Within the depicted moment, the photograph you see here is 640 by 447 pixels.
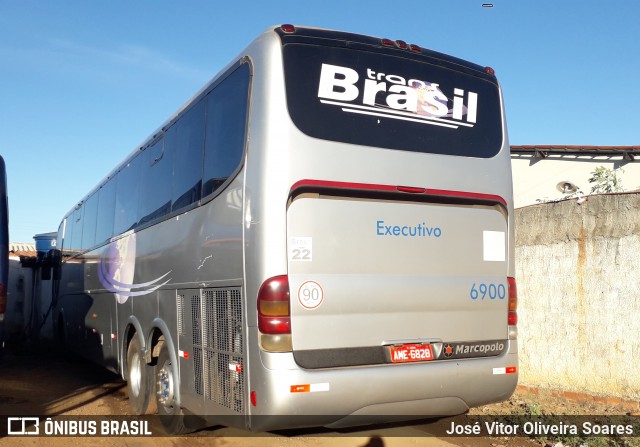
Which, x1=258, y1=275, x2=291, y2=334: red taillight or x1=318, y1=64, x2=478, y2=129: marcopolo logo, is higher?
x1=318, y1=64, x2=478, y2=129: marcopolo logo

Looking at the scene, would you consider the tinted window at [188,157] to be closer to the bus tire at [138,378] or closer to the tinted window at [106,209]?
the bus tire at [138,378]

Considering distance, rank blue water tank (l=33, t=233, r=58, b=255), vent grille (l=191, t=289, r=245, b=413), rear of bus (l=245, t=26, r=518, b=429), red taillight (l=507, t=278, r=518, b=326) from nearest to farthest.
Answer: rear of bus (l=245, t=26, r=518, b=429) → vent grille (l=191, t=289, r=245, b=413) → red taillight (l=507, t=278, r=518, b=326) → blue water tank (l=33, t=233, r=58, b=255)

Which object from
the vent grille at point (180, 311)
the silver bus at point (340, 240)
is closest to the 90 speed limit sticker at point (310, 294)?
the silver bus at point (340, 240)

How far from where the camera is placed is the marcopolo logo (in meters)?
5.54

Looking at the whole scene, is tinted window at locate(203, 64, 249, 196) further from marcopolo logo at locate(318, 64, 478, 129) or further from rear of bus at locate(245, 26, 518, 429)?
marcopolo logo at locate(318, 64, 478, 129)

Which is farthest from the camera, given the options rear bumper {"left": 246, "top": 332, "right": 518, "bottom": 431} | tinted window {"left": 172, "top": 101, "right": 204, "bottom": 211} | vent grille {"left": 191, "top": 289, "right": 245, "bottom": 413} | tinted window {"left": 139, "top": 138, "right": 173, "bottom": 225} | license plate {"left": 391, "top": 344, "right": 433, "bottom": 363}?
tinted window {"left": 139, "top": 138, "right": 173, "bottom": 225}

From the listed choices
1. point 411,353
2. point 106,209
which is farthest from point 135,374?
point 411,353

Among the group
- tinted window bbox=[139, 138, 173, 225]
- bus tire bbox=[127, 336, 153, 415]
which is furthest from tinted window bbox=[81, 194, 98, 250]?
bus tire bbox=[127, 336, 153, 415]

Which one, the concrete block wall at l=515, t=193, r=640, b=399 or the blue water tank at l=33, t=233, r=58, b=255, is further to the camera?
the blue water tank at l=33, t=233, r=58, b=255

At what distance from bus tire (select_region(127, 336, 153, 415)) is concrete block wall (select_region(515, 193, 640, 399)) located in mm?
5309

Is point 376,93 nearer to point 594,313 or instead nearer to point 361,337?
point 361,337

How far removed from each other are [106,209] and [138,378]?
3.91 m

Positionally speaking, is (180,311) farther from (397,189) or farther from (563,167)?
(563,167)

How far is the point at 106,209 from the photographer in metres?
11.1
